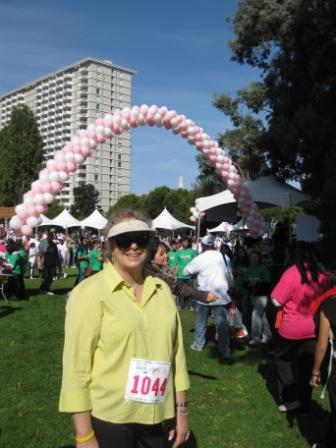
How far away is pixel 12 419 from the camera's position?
202 inches

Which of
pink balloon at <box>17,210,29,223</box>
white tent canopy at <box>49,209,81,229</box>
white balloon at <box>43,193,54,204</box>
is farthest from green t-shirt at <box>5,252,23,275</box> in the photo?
white tent canopy at <box>49,209,81,229</box>

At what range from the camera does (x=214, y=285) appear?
7.71 meters

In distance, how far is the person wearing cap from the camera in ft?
7.48

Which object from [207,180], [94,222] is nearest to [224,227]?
[207,180]

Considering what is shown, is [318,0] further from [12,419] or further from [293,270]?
[12,419]

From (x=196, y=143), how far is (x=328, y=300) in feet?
26.2

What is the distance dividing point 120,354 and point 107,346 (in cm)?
7

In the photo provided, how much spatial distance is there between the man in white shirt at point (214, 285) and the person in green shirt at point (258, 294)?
0.77 meters

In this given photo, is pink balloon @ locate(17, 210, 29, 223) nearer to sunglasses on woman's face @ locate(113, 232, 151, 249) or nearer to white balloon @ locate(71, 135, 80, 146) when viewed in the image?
white balloon @ locate(71, 135, 80, 146)

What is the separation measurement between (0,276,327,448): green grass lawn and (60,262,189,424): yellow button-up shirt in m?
2.53

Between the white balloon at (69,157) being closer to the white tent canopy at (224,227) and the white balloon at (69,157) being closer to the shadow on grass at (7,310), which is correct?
the shadow on grass at (7,310)

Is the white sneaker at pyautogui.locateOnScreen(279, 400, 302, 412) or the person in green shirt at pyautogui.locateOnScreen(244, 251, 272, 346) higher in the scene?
the person in green shirt at pyautogui.locateOnScreen(244, 251, 272, 346)

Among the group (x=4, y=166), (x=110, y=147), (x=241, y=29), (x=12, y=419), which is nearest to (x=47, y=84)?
(x=110, y=147)

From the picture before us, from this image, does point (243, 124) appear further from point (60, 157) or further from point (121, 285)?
point (121, 285)
